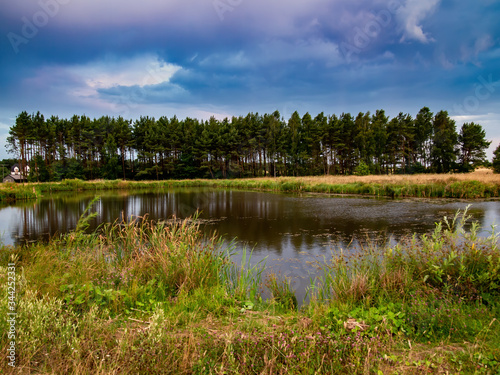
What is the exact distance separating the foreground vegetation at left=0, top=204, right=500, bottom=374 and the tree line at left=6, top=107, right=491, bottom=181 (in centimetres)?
5427

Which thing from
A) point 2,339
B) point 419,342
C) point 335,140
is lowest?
point 419,342

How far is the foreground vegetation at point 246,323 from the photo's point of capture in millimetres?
2420

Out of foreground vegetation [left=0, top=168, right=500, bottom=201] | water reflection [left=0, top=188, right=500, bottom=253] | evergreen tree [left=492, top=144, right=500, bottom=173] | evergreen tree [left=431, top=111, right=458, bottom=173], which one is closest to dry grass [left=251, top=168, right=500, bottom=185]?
foreground vegetation [left=0, top=168, right=500, bottom=201]

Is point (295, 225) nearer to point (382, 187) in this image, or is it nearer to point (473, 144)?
point (382, 187)

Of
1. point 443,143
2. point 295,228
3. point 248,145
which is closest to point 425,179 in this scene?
point 295,228

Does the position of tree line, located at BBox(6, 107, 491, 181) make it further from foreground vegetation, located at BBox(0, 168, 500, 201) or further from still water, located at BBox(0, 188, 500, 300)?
still water, located at BBox(0, 188, 500, 300)

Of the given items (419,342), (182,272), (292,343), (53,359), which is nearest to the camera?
(53,359)

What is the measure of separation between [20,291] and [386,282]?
15.7ft

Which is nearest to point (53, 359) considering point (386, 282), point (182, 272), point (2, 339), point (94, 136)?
point (2, 339)

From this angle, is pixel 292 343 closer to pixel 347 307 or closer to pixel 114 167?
pixel 347 307

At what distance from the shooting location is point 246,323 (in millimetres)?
3084

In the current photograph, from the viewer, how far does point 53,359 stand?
2465mm

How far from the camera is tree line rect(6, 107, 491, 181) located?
54.5 meters

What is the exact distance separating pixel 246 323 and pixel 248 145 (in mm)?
61121
